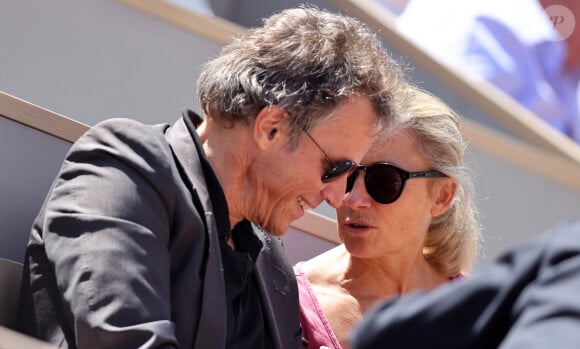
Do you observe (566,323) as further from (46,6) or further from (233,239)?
(46,6)

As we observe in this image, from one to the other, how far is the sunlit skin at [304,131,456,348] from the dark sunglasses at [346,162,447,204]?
13 mm

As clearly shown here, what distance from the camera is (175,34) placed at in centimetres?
362

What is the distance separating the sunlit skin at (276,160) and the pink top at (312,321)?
34 centimetres

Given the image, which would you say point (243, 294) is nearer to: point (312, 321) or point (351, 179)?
point (312, 321)

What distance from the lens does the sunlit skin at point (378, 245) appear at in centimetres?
269

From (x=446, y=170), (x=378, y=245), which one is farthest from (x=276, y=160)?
(x=446, y=170)

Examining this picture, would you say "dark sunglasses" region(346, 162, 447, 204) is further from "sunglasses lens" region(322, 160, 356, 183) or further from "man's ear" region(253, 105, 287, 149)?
"man's ear" region(253, 105, 287, 149)

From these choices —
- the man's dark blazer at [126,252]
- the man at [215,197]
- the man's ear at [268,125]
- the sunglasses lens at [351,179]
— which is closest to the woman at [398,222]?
the sunglasses lens at [351,179]

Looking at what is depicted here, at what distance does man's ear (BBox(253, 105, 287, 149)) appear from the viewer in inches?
85.9

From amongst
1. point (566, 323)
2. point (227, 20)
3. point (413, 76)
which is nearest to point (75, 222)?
point (566, 323)

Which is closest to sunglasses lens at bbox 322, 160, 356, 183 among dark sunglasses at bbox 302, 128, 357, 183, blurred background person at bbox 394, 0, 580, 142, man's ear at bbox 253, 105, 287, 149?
dark sunglasses at bbox 302, 128, 357, 183

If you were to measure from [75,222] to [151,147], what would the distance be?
23 centimetres

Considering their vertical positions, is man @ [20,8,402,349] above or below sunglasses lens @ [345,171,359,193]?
above

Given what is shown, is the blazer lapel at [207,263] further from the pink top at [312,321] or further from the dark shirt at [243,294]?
the pink top at [312,321]
